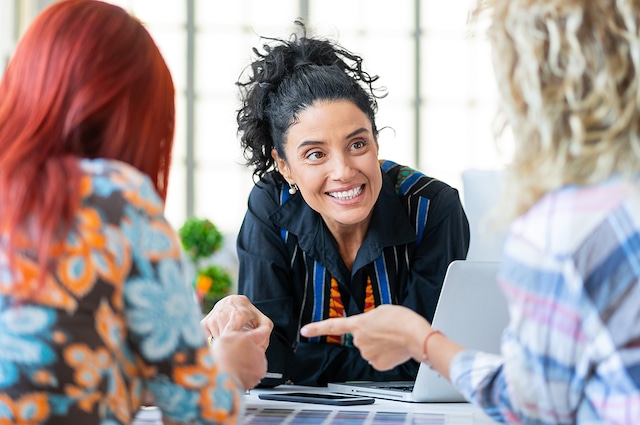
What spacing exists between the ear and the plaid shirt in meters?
1.23

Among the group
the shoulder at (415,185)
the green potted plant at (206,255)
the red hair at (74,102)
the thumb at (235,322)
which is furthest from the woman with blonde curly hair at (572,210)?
the green potted plant at (206,255)

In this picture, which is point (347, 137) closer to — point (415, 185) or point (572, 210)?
point (415, 185)

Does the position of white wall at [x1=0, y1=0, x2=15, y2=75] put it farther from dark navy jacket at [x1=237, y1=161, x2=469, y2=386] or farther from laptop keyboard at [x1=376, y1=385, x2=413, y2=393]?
laptop keyboard at [x1=376, y1=385, x2=413, y2=393]

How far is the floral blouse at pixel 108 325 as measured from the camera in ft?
2.89

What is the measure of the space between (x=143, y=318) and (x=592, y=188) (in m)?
0.48

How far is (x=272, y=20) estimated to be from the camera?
23.9 ft

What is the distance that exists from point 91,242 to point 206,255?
16.0 ft

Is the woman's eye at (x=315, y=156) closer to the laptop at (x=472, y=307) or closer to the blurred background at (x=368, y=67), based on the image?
the laptop at (x=472, y=307)

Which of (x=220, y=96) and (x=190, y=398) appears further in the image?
(x=220, y=96)

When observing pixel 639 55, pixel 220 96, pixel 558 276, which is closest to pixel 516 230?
pixel 558 276

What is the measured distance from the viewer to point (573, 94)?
88cm

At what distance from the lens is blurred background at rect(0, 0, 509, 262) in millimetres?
7250

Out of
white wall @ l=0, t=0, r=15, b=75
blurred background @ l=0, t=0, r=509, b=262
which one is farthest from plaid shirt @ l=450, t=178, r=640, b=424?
white wall @ l=0, t=0, r=15, b=75

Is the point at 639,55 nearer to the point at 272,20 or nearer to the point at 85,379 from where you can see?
the point at 85,379
